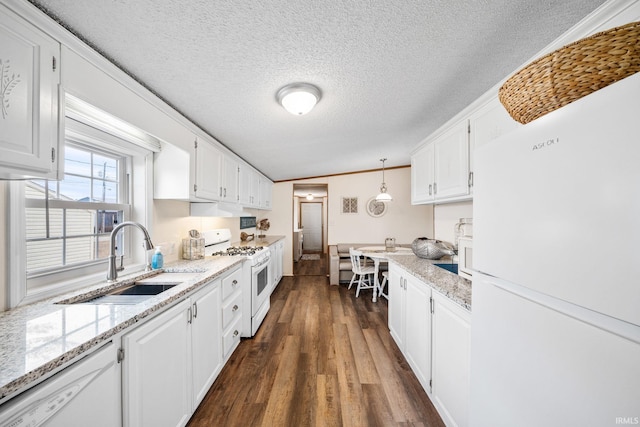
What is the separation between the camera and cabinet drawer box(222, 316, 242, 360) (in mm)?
2092

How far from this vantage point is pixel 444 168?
6.91ft

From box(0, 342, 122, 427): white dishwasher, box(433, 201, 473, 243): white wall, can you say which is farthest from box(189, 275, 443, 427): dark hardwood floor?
box(433, 201, 473, 243): white wall

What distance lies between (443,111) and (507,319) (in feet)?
6.37

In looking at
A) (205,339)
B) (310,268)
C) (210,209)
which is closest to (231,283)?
(205,339)

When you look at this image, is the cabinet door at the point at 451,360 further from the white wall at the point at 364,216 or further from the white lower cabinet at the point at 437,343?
the white wall at the point at 364,216

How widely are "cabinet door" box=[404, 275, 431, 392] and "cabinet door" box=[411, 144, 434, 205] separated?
3.03 feet

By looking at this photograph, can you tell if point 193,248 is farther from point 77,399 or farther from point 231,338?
point 77,399

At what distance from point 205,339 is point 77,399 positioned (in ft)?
3.18

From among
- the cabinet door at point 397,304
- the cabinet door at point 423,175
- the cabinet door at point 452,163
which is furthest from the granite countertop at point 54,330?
the cabinet door at point 423,175

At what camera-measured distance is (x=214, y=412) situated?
1.62 meters

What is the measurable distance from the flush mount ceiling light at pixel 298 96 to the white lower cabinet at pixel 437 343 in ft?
5.16

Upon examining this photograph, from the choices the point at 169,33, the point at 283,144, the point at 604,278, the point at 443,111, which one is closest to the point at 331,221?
the point at 283,144

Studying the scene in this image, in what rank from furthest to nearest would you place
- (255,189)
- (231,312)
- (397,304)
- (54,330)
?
(255,189), (397,304), (231,312), (54,330)

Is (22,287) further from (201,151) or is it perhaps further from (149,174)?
(201,151)
